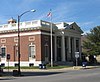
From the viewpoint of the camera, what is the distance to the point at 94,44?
84.2 m

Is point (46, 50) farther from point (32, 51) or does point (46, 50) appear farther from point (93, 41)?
point (93, 41)

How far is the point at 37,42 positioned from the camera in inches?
2675

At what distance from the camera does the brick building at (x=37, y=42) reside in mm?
68125

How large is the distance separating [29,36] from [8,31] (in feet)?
19.4

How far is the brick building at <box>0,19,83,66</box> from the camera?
68.1 meters

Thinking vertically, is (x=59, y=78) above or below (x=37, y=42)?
below

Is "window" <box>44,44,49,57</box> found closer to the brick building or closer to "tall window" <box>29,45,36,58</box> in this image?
the brick building

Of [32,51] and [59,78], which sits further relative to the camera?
[32,51]

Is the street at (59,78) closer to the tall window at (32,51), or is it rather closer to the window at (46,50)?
the tall window at (32,51)

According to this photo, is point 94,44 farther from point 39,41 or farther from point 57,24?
point 39,41

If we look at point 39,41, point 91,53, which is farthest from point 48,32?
point 91,53

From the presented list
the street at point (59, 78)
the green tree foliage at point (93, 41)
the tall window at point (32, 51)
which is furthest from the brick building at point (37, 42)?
the street at point (59, 78)

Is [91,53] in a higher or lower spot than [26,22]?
lower

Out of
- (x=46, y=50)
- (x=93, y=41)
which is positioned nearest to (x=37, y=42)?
(x=46, y=50)
